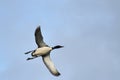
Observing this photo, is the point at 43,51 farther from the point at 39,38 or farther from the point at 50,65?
the point at 50,65

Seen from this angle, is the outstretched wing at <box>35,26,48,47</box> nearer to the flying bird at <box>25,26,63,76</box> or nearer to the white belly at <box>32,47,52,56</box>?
the flying bird at <box>25,26,63,76</box>

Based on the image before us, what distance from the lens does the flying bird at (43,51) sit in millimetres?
27016

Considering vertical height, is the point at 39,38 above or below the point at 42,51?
above

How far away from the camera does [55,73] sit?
1125 inches

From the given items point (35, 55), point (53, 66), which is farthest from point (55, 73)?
point (35, 55)

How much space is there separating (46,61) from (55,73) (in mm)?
1643

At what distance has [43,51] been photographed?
27.2 meters

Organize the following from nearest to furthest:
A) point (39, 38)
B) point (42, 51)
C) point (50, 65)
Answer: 1. point (42, 51)
2. point (39, 38)
3. point (50, 65)

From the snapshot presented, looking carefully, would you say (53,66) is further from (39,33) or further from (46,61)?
(39,33)

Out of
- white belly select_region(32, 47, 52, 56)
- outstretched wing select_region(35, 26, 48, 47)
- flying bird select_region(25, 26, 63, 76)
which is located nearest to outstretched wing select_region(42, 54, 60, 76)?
flying bird select_region(25, 26, 63, 76)

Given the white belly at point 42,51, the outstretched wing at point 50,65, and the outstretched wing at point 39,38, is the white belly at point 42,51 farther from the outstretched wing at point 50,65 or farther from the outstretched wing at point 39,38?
the outstretched wing at point 50,65

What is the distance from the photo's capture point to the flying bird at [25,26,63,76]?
1064 inches

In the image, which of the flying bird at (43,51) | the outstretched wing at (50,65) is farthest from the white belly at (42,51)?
the outstretched wing at (50,65)

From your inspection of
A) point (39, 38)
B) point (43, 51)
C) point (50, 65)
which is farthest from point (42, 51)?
point (50, 65)
